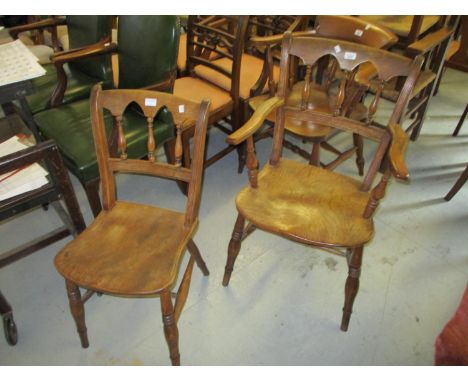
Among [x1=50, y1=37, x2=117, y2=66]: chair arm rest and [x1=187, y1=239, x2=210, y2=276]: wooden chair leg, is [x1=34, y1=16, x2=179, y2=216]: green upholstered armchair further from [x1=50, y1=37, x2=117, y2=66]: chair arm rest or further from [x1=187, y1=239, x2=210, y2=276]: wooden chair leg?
[x1=187, y1=239, x2=210, y2=276]: wooden chair leg

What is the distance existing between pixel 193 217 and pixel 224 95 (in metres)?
0.92

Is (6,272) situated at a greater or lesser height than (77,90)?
lesser

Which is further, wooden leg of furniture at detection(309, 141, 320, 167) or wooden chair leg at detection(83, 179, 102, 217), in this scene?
wooden leg of furniture at detection(309, 141, 320, 167)

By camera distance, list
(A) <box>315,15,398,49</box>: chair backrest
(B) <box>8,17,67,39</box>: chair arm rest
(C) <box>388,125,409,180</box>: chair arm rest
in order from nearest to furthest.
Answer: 1. (C) <box>388,125,409,180</box>: chair arm rest
2. (A) <box>315,15,398,49</box>: chair backrest
3. (B) <box>8,17,67,39</box>: chair arm rest

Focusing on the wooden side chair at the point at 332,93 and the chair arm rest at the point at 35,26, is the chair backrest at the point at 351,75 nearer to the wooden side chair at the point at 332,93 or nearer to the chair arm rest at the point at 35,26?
the wooden side chair at the point at 332,93

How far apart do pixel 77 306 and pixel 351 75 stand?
1360mm

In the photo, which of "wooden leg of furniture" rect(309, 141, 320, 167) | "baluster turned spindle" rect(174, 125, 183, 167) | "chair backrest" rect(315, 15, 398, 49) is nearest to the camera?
"baluster turned spindle" rect(174, 125, 183, 167)

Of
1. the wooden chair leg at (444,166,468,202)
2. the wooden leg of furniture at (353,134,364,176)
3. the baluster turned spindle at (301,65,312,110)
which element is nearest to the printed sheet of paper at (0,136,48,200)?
the baluster turned spindle at (301,65,312,110)

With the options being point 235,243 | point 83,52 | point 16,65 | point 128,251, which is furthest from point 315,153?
point 16,65

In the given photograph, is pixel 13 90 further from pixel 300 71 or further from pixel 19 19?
pixel 19 19

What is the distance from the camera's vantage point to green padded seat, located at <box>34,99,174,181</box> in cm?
148

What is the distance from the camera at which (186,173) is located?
1.20 meters

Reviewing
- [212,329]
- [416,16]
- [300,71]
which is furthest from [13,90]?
[416,16]

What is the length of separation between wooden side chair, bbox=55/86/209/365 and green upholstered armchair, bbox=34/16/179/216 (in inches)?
10.1
